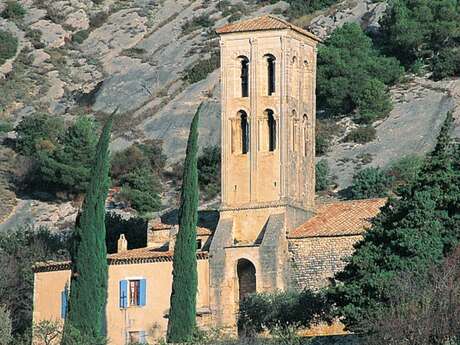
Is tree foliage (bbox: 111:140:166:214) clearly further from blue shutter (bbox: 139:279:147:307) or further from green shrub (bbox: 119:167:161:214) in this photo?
blue shutter (bbox: 139:279:147:307)

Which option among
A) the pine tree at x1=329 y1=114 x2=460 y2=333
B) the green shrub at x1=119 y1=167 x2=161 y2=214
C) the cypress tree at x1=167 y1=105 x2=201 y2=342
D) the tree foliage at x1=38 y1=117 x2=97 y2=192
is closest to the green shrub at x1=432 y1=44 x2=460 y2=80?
the green shrub at x1=119 y1=167 x2=161 y2=214

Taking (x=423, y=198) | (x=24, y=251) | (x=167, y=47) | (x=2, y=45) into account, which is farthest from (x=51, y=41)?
(x=423, y=198)

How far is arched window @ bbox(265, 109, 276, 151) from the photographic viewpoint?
228 ft

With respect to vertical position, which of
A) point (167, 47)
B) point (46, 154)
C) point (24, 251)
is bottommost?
point (24, 251)

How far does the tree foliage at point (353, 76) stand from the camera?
96500 millimetres

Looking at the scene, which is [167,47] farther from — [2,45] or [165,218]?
[165,218]

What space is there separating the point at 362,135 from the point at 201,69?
49.4 ft

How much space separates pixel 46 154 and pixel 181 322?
33289mm

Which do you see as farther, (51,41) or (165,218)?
(51,41)

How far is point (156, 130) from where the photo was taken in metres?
101

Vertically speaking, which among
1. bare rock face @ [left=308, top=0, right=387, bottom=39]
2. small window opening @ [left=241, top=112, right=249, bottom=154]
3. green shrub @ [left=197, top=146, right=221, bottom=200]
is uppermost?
bare rock face @ [left=308, top=0, right=387, bottom=39]

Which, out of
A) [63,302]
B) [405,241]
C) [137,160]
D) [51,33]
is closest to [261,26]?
[63,302]

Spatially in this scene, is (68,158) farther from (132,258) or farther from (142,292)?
(142,292)

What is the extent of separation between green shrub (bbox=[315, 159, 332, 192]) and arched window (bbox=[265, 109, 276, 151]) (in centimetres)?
1730
